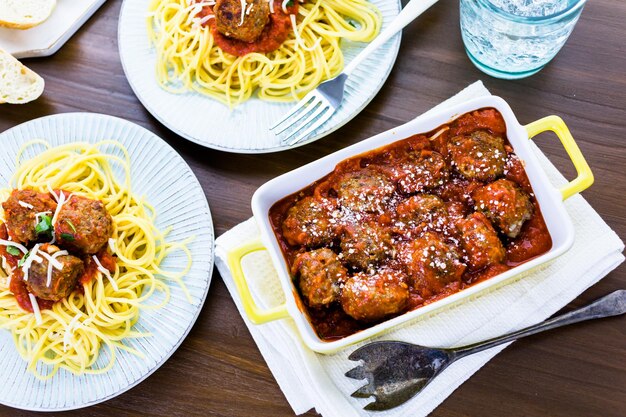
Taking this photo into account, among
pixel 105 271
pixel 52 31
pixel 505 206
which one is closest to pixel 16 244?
pixel 105 271

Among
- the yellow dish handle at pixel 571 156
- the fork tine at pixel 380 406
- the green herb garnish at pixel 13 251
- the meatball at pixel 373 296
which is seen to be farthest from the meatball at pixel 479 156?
the green herb garnish at pixel 13 251

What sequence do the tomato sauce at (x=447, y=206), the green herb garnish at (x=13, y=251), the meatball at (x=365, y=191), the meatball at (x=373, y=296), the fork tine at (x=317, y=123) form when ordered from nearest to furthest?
1. the meatball at (x=373, y=296)
2. the tomato sauce at (x=447, y=206)
3. the meatball at (x=365, y=191)
4. the green herb garnish at (x=13, y=251)
5. the fork tine at (x=317, y=123)

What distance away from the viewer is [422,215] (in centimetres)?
289

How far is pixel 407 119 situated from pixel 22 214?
1.93 metres

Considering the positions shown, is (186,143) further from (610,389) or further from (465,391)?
(610,389)

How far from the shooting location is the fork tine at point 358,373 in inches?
120

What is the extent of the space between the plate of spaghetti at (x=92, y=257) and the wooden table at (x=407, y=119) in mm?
188

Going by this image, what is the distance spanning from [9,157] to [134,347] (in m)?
1.19

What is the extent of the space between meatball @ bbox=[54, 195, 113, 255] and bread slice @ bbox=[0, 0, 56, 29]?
1179mm

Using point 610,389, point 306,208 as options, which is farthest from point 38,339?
point 610,389

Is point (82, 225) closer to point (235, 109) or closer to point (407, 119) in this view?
point (235, 109)

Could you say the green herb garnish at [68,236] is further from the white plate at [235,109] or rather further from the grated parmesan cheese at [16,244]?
the white plate at [235,109]

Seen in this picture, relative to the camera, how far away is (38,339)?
329cm

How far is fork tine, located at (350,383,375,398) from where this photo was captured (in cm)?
304
